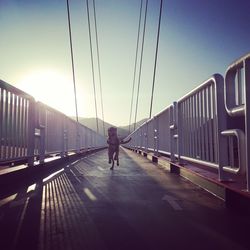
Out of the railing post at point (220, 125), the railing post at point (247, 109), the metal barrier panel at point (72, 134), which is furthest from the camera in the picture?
the metal barrier panel at point (72, 134)

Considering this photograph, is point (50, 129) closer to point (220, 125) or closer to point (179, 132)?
point (179, 132)

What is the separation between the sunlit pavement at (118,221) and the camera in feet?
6.81

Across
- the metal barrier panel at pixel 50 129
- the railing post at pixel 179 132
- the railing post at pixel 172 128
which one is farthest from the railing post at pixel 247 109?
the metal barrier panel at pixel 50 129

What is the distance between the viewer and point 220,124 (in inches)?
141

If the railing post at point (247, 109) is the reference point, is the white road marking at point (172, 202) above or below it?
below

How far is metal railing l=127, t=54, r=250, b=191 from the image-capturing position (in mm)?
2871

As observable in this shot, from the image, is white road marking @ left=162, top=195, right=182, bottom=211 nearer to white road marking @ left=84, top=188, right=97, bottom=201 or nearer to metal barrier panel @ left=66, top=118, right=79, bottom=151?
white road marking @ left=84, top=188, right=97, bottom=201

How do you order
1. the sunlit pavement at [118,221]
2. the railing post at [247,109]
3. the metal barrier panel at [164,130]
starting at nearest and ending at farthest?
the sunlit pavement at [118,221] → the railing post at [247,109] → the metal barrier panel at [164,130]

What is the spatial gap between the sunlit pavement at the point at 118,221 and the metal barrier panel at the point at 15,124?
99 cm

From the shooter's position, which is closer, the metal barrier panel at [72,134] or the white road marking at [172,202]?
the white road marking at [172,202]

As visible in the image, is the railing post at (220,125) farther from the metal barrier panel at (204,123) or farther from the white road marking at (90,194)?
the white road marking at (90,194)

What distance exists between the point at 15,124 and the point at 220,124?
11.3 ft

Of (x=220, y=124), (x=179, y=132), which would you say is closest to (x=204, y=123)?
(x=220, y=124)

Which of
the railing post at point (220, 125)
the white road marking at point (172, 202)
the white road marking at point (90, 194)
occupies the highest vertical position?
the railing post at point (220, 125)
